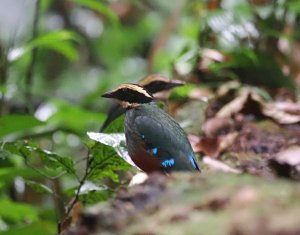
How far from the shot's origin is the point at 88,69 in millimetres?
8281

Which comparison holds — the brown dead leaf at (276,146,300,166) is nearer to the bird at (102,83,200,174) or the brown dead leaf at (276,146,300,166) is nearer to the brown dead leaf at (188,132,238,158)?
the bird at (102,83,200,174)

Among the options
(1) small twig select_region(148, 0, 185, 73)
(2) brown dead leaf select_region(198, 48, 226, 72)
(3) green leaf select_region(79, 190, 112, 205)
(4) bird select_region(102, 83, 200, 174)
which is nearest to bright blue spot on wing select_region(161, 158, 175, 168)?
(4) bird select_region(102, 83, 200, 174)

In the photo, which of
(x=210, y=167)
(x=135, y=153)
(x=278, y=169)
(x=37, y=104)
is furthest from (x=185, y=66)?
(x=278, y=169)

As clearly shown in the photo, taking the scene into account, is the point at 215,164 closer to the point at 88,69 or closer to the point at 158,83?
the point at 158,83

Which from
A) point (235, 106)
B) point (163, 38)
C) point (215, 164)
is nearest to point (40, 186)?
point (215, 164)

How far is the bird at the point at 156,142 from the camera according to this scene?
2.79 meters

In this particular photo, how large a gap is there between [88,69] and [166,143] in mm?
5545

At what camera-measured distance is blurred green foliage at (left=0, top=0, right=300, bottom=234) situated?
3.07 meters

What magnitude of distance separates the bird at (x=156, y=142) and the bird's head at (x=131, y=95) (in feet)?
0.21

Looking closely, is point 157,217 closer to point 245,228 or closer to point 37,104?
point 245,228

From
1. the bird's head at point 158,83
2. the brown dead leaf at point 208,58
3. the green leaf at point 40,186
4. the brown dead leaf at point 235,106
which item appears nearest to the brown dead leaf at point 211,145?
the bird's head at point 158,83

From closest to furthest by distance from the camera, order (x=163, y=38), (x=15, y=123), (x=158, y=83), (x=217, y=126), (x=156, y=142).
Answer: (x=156, y=142)
(x=15, y=123)
(x=158, y=83)
(x=217, y=126)
(x=163, y=38)

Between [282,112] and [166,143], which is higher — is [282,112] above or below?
below

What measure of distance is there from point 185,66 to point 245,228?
3.90 metres
